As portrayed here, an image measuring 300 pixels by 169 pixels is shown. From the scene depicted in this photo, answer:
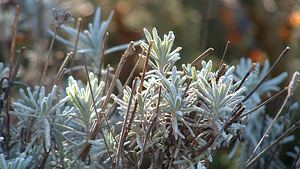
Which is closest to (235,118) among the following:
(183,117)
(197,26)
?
(183,117)

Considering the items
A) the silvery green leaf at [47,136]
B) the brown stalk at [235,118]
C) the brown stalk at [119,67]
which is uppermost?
the brown stalk at [119,67]

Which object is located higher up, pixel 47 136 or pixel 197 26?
pixel 197 26

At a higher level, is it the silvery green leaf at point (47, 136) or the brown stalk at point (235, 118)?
the brown stalk at point (235, 118)

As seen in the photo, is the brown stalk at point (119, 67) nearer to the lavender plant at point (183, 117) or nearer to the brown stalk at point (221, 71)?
the lavender plant at point (183, 117)

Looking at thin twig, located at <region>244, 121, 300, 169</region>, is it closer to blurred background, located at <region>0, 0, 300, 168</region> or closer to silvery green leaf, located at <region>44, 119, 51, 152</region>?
silvery green leaf, located at <region>44, 119, 51, 152</region>

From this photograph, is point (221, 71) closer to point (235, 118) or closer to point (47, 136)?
point (235, 118)

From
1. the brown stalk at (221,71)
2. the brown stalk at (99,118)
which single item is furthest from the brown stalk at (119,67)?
the brown stalk at (221,71)

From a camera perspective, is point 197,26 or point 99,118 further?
point 197,26

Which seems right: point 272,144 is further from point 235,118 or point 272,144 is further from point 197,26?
point 197,26
